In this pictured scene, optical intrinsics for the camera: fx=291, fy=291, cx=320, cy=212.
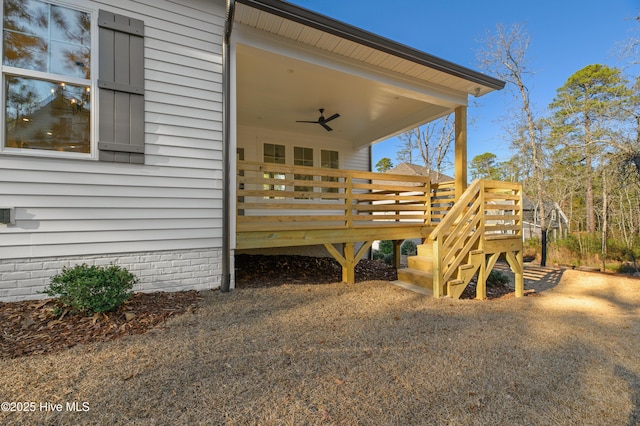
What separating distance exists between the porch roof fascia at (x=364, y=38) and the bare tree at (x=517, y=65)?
7.95m

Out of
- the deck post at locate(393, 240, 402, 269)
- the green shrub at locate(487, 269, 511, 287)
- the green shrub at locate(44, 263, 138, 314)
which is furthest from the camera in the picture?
the deck post at locate(393, 240, 402, 269)

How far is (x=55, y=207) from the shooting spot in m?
3.16

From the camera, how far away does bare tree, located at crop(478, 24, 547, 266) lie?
1147 centimetres

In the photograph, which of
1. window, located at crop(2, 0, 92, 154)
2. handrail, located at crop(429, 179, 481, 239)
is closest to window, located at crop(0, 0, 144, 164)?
window, located at crop(2, 0, 92, 154)

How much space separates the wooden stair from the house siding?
2.92 meters

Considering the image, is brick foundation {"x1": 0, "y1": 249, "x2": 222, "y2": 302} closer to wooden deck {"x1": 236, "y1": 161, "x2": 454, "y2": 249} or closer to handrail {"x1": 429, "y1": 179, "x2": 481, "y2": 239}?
wooden deck {"x1": 236, "y1": 161, "x2": 454, "y2": 249}

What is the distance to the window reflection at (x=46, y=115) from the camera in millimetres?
3047

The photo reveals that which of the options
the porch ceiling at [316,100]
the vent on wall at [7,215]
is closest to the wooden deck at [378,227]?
the porch ceiling at [316,100]

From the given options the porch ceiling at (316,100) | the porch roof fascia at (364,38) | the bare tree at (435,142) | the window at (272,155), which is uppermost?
the bare tree at (435,142)

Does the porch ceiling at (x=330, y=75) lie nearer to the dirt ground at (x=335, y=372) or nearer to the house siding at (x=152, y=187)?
the house siding at (x=152, y=187)

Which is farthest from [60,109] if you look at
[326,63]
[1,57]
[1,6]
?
[326,63]

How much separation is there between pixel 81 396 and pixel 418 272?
407 cm

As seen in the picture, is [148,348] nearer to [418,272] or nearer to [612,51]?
[418,272]

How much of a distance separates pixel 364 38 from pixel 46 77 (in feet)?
13.0
